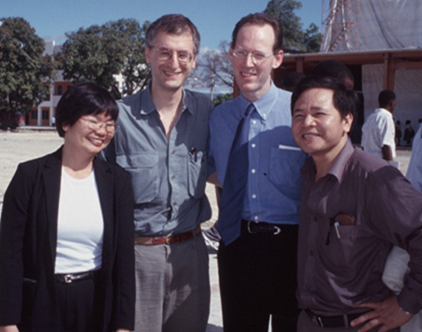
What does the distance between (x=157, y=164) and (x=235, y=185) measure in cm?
44

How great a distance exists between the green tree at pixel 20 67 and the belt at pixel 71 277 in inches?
1545

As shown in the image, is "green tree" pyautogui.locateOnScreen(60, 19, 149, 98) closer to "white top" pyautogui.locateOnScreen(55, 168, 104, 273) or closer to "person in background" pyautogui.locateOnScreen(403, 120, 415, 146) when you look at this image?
"person in background" pyautogui.locateOnScreen(403, 120, 415, 146)

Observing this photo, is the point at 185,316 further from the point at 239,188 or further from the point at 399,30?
the point at 399,30

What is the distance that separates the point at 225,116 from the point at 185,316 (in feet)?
3.80

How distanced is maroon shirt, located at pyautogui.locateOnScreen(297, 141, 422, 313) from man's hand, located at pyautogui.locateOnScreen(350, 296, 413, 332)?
0.03 m

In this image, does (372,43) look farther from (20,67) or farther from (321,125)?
(321,125)

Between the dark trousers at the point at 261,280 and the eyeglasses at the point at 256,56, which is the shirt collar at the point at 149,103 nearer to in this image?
the eyeglasses at the point at 256,56

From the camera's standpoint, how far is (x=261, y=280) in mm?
2861

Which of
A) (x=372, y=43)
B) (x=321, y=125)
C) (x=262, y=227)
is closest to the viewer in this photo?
(x=321, y=125)

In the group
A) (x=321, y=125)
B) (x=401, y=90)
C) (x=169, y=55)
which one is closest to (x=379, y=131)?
(x=169, y=55)

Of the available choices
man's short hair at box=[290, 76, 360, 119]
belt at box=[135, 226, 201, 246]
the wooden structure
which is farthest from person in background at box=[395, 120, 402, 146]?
man's short hair at box=[290, 76, 360, 119]

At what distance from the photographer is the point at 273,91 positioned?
9.87 feet

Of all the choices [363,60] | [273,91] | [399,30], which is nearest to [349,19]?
[399,30]

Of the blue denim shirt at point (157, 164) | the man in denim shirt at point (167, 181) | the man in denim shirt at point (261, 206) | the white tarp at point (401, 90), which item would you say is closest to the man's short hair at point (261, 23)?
the man in denim shirt at point (261, 206)
